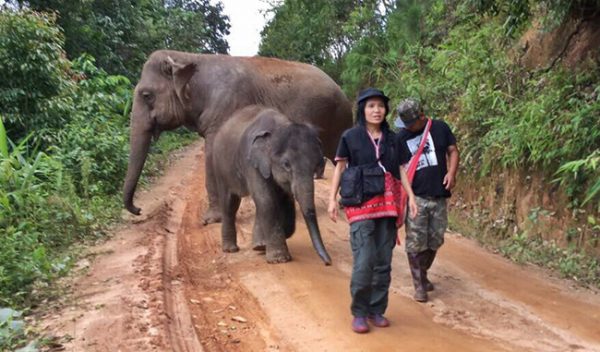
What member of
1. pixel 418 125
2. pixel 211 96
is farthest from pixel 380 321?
pixel 211 96

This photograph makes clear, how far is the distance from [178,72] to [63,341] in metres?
5.36

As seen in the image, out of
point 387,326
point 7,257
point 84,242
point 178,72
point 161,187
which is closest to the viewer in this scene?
point 387,326

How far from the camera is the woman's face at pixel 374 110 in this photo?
14.9 feet

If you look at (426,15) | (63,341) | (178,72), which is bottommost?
(63,341)

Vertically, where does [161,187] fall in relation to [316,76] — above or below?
below

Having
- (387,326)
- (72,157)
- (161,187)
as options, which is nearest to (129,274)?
(387,326)

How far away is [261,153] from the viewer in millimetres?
6375

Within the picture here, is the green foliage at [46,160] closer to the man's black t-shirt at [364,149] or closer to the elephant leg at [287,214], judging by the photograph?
the elephant leg at [287,214]

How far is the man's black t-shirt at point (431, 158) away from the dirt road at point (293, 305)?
0.97 meters

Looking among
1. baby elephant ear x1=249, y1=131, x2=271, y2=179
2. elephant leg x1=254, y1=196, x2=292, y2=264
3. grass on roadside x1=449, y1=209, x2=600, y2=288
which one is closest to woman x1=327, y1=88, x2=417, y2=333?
baby elephant ear x1=249, y1=131, x2=271, y2=179

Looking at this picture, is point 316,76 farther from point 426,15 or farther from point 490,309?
point 426,15

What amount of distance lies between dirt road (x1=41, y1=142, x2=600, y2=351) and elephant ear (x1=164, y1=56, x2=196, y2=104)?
234 cm

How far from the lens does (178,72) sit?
352 inches

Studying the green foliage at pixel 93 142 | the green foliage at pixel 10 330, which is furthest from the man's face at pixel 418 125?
the green foliage at pixel 93 142
